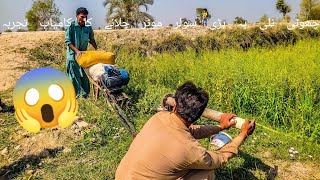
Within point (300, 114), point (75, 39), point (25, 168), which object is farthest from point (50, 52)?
point (300, 114)

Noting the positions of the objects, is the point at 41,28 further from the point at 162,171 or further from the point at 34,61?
the point at 162,171

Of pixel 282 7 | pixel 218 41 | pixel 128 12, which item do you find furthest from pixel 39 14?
pixel 282 7

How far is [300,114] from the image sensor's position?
416 centimetres

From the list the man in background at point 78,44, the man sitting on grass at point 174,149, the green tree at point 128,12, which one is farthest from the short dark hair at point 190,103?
the green tree at point 128,12

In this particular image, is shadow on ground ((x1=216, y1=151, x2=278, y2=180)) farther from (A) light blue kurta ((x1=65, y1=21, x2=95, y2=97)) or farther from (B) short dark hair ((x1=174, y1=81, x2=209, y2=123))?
(A) light blue kurta ((x1=65, y1=21, x2=95, y2=97))

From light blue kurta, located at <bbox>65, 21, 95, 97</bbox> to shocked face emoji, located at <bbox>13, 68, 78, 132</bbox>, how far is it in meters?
2.44

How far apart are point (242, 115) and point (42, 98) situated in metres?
2.98

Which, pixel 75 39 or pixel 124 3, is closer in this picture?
pixel 75 39

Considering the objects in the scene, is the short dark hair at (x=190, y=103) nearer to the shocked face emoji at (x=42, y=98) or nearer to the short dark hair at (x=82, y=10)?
the shocked face emoji at (x=42, y=98)

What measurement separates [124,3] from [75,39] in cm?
1246

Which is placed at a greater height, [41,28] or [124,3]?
[124,3]

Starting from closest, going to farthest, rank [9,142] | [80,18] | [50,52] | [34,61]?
1. [9,142]
2. [80,18]
3. [34,61]
4. [50,52]

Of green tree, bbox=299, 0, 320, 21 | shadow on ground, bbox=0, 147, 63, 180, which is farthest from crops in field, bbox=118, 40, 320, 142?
green tree, bbox=299, 0, 320, 21

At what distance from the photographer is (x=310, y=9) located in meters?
21.1
